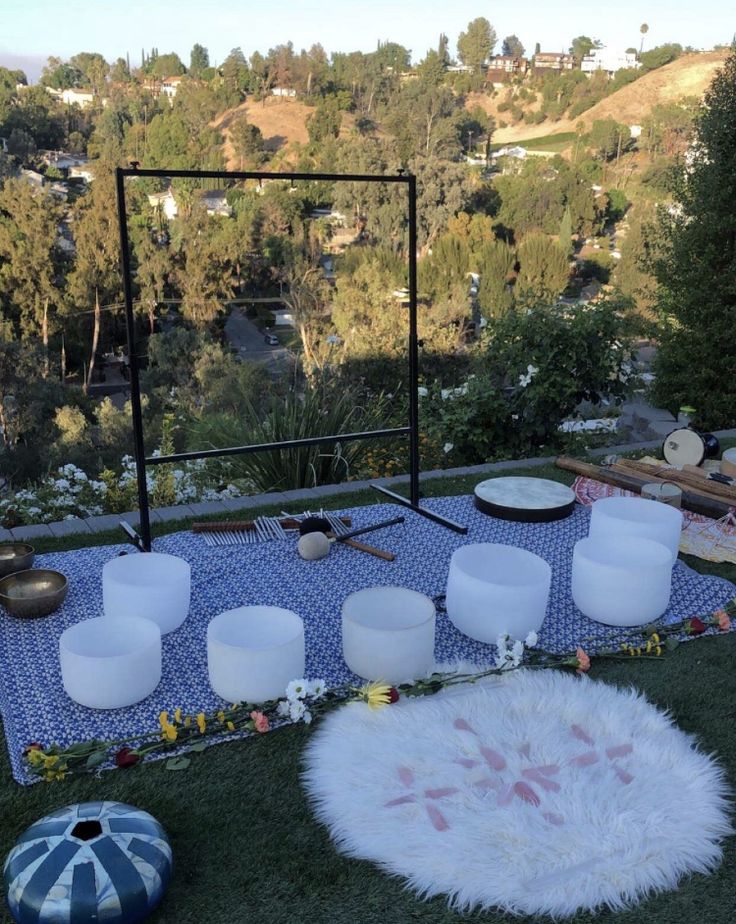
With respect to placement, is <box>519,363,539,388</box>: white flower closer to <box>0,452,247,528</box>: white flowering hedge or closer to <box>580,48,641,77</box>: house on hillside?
<box>0,452,247,528</box>: white flowering hedge

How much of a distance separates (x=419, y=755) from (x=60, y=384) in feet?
59.6

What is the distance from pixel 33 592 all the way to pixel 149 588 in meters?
0.42

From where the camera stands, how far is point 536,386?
4180mm

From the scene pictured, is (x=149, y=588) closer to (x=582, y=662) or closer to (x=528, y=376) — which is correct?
(x=582, y=662)

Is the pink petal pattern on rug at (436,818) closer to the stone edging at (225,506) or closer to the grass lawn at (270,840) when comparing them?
the grass lawn at (270,840)

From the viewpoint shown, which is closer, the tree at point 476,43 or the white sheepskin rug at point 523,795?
the white sheepskin rug at point 523,795

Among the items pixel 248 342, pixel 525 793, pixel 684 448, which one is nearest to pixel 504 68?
pixel 684 448

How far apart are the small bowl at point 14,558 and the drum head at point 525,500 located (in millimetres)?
1546

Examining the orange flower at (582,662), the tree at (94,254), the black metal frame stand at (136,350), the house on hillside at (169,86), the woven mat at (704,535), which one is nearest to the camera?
the orange flower at (582,662)

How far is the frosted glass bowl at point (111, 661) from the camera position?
1.81 meters

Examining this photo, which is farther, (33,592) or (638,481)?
(638,481)

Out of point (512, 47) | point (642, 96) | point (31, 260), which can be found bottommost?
point (31, 260)

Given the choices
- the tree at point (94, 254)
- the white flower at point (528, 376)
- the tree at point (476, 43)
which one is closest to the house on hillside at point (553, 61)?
the tree at point (476, 43)

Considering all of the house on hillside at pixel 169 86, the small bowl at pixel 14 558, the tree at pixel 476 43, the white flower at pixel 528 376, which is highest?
the tree at pixel 476 43
